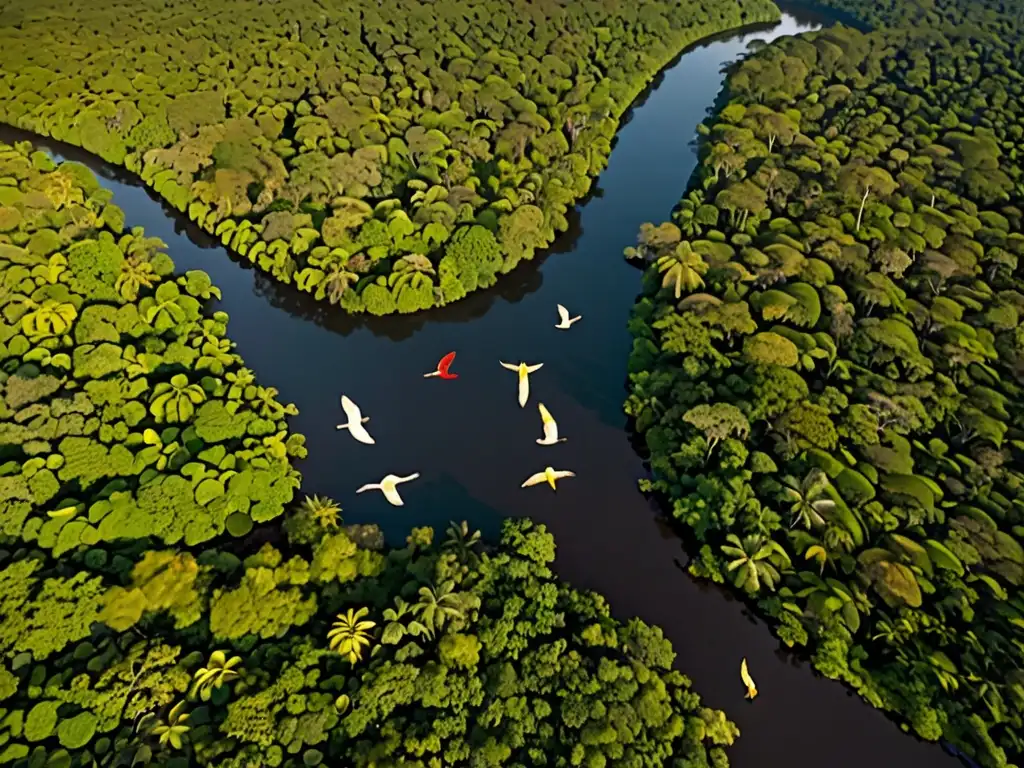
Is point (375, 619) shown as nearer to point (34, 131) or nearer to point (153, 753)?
point (153, 753)

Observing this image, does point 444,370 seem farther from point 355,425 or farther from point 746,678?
point 746,678

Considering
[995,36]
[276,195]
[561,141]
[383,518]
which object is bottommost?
[383,518]

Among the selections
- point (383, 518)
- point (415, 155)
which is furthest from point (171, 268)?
point (383, 518)

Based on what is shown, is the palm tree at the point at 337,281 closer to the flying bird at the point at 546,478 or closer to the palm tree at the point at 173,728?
the flying bird at the point at 546,478

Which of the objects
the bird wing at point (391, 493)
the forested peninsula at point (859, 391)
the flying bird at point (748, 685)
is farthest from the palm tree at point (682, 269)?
the flying bird at point (748, 685)

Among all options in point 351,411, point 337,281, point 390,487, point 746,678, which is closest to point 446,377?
point 351,411

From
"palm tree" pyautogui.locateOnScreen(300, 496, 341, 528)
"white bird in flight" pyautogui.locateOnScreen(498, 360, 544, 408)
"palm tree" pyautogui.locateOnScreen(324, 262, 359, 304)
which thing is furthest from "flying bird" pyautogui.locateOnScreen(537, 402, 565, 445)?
"palm tree" pyautogui.locateOnScreen(324, 262, 359, 304)

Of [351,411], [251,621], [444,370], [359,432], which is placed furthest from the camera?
[444,370]
